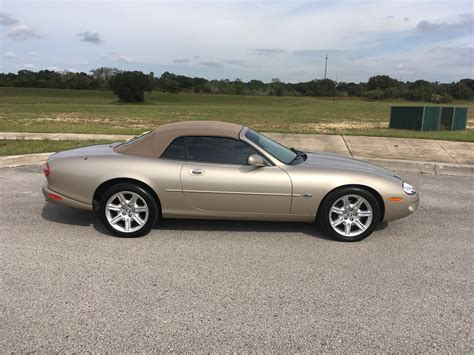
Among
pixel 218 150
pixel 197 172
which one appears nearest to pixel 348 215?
pixel 218 150

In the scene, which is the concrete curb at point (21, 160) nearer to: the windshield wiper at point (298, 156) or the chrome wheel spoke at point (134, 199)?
the chrome wheel spoke at point (134, 199)

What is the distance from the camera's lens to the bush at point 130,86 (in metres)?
77.3

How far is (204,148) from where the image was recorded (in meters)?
4.37

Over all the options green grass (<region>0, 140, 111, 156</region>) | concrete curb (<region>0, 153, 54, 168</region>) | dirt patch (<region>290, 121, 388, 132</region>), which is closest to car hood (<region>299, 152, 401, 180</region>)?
concrete curb (<region>0, 153, 54, 168</region>)

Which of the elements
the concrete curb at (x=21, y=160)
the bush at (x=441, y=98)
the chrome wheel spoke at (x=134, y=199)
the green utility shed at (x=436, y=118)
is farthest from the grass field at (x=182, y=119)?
the bush at (x=441, y=98)

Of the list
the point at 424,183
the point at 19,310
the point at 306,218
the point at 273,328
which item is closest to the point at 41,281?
the point at 19,310

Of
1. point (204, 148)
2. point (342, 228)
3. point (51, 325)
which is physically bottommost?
point (51, 325)

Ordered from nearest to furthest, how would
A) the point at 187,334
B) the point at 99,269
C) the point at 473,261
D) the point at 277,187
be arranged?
1. the point at 187,334
2. the point at 99,269
3. the point at 473,261
4. the point at 277,187

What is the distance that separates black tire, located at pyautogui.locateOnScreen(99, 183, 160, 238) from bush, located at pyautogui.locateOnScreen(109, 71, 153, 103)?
76367mm

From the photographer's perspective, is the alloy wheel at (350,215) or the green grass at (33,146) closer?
the alloy wheel at (350,215)

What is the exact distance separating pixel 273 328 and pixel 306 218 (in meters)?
1.83

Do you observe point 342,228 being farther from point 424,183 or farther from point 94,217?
point 424,183

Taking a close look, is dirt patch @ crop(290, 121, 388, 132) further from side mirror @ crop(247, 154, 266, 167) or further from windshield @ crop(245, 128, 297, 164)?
side mirror @ crop(247, 154, 266, 167)

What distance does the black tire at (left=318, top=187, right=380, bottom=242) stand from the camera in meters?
4.26
